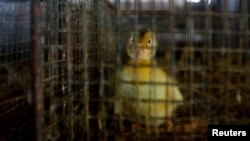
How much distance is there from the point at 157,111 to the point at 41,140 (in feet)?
3.12

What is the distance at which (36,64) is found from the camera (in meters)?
1.56

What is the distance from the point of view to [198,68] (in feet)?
5.21

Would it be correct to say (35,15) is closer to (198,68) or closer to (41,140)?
(41,140)

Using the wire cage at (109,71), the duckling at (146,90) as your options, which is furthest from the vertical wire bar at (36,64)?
the duckling at (146,90)

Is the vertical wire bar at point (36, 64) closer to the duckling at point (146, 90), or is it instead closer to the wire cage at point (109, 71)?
the wire cage at point (109, 71)

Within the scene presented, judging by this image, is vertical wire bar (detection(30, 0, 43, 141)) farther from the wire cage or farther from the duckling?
the duckling

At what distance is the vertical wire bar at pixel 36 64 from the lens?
155cm

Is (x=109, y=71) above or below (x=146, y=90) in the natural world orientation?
above

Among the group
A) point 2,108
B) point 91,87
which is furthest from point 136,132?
point 2,108

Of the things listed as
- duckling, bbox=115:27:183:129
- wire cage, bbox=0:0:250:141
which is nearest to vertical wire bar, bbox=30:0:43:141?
wire cage, bbox=0:0:250:141

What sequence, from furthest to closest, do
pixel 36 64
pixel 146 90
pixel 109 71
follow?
pixel 146 90 < pixel 109 71 < pixel 36 64

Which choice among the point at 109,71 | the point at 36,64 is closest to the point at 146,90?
the point at 109,71

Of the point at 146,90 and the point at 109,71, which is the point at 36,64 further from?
the point at 146,90

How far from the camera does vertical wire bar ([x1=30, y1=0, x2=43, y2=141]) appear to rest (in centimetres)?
155
